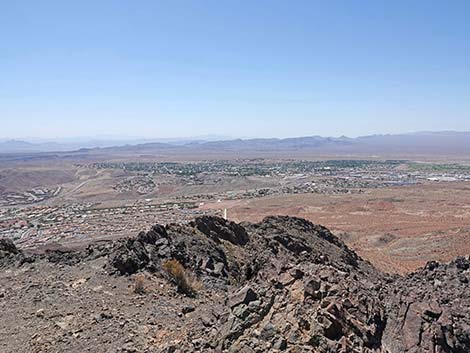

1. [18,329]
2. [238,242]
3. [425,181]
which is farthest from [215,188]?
[18,329]

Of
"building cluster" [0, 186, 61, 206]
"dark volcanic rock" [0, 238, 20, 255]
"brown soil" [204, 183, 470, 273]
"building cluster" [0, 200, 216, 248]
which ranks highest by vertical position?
"dark volcanic rock" [0, 238, 20, 255]

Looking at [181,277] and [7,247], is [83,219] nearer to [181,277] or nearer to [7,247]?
[7,247]

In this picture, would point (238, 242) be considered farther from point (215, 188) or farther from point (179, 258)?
point (215, 188)

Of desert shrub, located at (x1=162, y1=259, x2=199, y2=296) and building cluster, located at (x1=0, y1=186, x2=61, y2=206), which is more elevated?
desert shrub, located at (x1=162, y1=259, x2=199, y2=296)

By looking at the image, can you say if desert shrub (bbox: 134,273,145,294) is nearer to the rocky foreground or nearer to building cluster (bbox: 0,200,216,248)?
the rocky foreground

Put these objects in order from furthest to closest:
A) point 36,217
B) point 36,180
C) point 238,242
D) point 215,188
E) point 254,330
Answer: point 36,180
point 215,188
point 36,217
point 238,242
point 254,330

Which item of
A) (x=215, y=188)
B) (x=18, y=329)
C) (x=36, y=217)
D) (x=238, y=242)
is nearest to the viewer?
(x=18, y=329)

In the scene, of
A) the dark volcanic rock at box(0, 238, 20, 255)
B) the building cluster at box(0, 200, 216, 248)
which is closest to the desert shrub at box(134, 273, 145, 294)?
the dark volcanic rock at box(0, 238, 20, 255)

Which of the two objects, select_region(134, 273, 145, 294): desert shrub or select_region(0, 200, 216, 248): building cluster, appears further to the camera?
select_region(0, 200, 216, 248): building cluster
